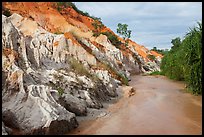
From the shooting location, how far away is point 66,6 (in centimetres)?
4350

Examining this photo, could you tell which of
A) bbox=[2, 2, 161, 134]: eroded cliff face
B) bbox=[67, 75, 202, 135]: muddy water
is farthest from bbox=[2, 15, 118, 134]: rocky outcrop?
bbox=[67, 75, 202, 135]: muddy water

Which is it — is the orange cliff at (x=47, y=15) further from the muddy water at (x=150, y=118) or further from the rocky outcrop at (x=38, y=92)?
the muddy water at (x=150, y=118)

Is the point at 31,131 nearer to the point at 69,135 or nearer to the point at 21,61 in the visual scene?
the point at 69,135

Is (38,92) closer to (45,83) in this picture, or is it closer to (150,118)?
(45,83)

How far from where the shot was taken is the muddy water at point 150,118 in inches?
393

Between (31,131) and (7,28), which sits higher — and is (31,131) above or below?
below

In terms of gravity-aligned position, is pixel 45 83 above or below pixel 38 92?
above

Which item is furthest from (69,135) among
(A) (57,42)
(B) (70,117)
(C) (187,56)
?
(A) (57,42)

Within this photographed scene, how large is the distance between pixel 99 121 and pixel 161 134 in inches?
105

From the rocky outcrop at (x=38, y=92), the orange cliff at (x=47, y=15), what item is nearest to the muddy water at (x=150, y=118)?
the rocky outcrop at (x=38, y=92)

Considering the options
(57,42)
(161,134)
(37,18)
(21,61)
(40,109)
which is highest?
(37,18)

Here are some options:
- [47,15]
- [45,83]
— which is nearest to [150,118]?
[45,83]

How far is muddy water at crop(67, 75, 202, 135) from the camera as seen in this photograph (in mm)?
9984

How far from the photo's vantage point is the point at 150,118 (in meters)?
11.6
